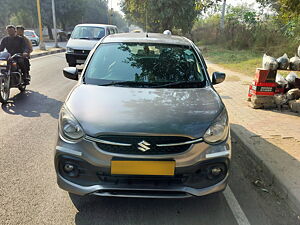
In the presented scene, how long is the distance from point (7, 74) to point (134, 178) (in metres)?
5.46

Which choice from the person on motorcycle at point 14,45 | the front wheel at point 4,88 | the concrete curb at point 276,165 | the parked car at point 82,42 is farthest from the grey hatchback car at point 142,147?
the parked car at point 82,42

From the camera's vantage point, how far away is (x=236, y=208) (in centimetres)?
291

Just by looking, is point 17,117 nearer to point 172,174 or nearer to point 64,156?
point 64,156

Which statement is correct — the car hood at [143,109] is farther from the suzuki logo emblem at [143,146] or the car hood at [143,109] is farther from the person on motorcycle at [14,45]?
the person on motorcycle at [14,45]

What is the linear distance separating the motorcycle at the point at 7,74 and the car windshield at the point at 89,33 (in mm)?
5708

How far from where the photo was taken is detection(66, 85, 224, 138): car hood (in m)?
2.54

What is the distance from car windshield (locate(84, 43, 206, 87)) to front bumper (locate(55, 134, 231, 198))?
1.16 m

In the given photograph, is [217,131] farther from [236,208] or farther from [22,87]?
[22,87]

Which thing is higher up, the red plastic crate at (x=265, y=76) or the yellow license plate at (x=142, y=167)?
the red plastic crate at (x=265, y=76)

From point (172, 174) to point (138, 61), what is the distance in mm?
1873

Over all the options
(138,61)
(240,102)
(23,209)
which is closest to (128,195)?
(23,209)

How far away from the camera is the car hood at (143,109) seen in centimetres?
254

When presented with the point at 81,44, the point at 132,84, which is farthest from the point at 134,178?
the point at 81,44

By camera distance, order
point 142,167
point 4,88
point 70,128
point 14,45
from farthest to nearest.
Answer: point 14,45
point 4,88
point 70,128
point 142,167
